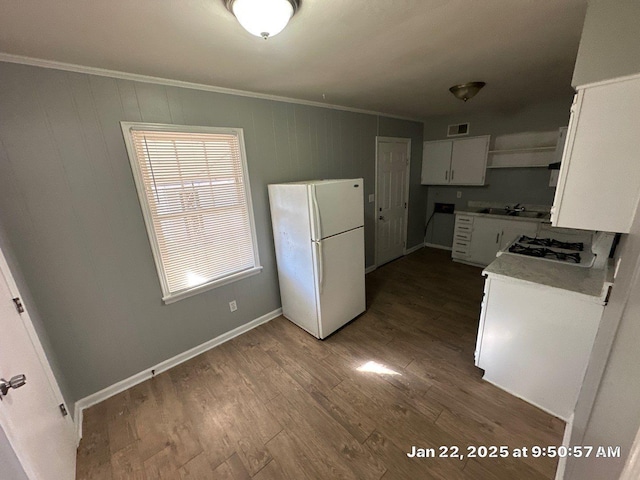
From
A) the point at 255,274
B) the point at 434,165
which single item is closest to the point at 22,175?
the point at 255,274

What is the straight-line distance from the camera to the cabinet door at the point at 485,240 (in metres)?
3.85

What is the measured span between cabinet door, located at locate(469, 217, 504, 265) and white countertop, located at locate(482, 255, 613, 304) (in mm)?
2112

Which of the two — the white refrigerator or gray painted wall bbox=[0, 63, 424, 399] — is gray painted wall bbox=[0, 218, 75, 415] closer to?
gray painted wall bbox=[0, 63, 424, 399]

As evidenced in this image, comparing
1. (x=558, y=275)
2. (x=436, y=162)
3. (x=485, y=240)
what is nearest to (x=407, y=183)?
(x=436, y=162)

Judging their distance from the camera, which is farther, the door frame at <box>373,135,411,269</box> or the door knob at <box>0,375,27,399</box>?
the door frame at <box>373,135,411,269</box>

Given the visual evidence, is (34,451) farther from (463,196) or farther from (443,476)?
(463,196)

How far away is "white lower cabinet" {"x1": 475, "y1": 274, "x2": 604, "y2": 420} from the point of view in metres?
1.53

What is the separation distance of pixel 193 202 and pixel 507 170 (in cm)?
462

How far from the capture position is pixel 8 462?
83cm

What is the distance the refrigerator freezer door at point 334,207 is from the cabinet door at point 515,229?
247 centimetres

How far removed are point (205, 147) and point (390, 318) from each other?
260cm

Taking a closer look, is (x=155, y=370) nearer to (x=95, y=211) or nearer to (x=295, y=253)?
(x=95, y=211)

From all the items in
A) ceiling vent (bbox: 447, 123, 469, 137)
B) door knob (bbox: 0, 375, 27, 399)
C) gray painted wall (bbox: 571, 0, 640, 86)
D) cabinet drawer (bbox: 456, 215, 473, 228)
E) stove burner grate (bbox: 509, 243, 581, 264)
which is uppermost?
ceiling vent (bbox: 447, 123, 469, 137)

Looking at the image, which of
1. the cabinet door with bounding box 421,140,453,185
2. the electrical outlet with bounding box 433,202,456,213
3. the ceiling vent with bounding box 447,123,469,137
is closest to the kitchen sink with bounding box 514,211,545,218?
the electrical outlet with bounding box 433,202,456,213
